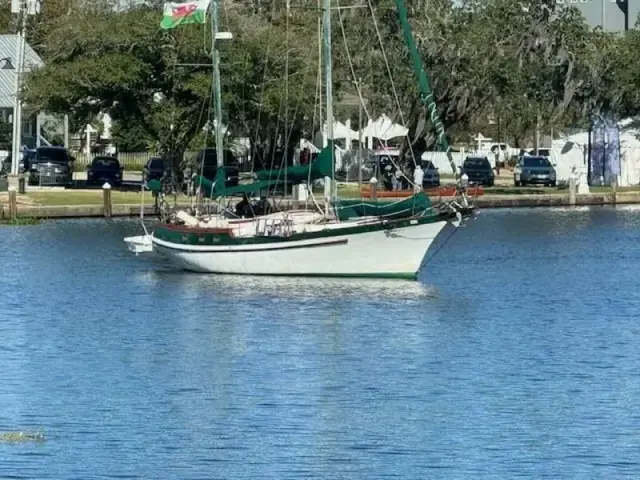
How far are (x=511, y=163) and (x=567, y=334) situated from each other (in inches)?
3339

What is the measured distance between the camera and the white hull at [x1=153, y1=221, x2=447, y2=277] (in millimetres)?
43125

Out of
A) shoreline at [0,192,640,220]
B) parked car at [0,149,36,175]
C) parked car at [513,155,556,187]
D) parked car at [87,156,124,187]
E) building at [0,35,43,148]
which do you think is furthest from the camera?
building at [0,35,43,148]

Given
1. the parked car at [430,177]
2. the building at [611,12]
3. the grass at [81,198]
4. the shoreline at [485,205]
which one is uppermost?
the building at [611,12]

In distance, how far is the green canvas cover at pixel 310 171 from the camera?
44.2m

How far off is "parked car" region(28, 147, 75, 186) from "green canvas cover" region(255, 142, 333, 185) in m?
32.9

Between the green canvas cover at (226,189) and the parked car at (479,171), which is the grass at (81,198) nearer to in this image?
the parked car at (479,171)

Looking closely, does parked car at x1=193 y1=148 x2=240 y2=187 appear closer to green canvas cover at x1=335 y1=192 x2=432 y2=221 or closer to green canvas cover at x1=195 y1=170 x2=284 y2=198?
green canvas cover at x1=195 y1=170 x2=284 y2=198

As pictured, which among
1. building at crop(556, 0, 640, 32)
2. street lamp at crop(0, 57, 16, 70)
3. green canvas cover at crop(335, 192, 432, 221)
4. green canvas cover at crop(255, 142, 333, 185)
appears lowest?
green canvas cover at crop(335, 192, 432, 221)

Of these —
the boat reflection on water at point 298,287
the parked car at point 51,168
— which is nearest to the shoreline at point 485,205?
the parked car at point 51,168

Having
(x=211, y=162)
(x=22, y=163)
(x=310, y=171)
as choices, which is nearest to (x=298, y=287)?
(x=310, y=171)

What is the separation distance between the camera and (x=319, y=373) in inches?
1193

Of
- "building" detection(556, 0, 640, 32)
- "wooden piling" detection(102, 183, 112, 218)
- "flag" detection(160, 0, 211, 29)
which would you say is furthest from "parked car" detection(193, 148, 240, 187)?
"building" detection(556, 0, 640, 32)

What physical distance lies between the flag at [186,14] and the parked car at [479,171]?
104 ft

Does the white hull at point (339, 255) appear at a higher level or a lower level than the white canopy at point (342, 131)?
lower
